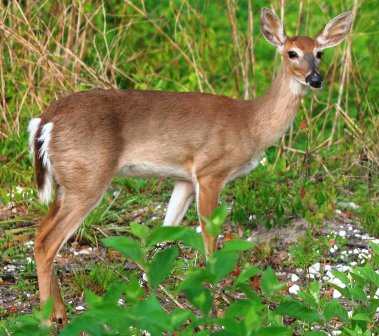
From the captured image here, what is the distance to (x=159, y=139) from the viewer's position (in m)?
5.71

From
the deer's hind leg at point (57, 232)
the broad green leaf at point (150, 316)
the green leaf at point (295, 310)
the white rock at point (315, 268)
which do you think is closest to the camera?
the broad green leaf at point (150, 316)

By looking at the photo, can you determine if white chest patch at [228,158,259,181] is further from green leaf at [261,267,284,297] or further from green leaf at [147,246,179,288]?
green leaf at [147,246,179,288]

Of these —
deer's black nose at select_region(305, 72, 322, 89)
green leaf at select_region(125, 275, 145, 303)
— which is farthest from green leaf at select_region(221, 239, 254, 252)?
deer's black nose at select_region(305, 72, 322, 89)

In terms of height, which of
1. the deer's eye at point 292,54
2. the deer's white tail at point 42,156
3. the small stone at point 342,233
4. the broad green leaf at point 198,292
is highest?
the broad green leaf at point 198,292

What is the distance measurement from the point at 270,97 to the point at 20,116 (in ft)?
7.18

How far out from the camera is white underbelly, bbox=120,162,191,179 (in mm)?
5619

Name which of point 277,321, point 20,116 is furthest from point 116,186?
point 277,321

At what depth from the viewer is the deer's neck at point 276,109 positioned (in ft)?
19.9

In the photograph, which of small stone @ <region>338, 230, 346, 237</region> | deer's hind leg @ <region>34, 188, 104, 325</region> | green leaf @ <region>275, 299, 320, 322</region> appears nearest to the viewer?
green leaf @ <region>275, 299, 320, 322</region>

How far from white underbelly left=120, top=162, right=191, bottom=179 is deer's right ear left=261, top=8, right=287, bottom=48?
1.10 meters

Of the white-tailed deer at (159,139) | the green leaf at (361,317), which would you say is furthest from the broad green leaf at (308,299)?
the white-tailed deer at (159,139)

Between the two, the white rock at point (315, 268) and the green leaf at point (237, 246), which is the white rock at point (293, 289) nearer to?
the white rock at point (315, 268)

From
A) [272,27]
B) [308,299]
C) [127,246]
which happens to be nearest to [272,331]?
[127,246]

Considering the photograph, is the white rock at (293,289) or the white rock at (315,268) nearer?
the white rock at (293,289)
